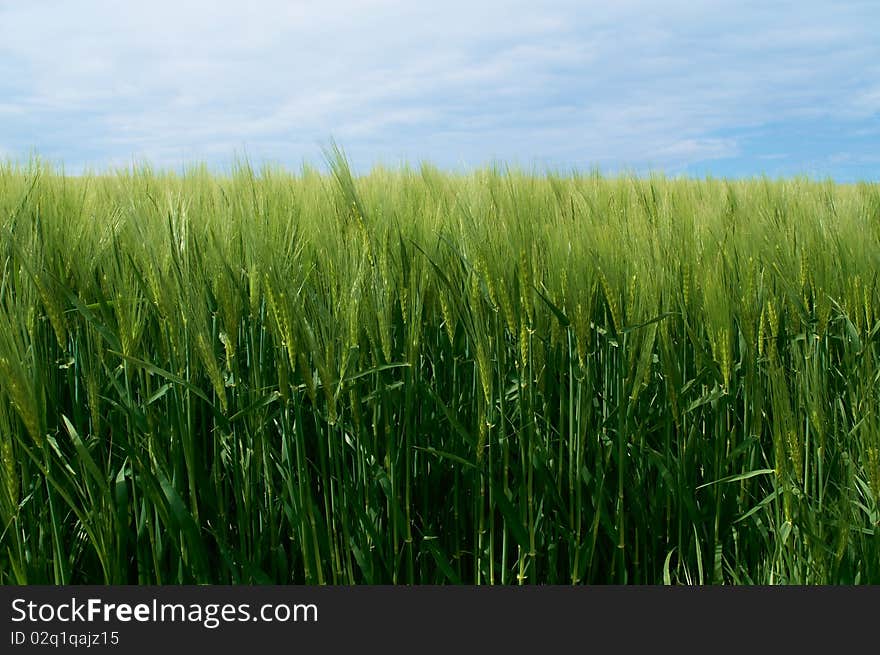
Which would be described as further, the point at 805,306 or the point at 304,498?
the point at 805,306

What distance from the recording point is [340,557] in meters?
1.29

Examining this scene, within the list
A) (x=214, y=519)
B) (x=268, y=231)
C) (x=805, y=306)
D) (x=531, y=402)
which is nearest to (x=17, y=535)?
(x=214, y=519)

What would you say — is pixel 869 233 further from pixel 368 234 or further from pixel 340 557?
pixel 340 557

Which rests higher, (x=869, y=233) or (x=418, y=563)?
(x=869, y=233)

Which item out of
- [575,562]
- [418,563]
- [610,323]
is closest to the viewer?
[575,562]

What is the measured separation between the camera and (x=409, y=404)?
1205 millimetres

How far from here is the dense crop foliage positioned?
1.18 m

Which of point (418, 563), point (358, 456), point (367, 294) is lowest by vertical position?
point (418, 563)

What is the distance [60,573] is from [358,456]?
1.68ft

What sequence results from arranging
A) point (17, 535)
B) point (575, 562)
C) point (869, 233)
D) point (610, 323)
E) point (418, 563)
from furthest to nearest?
1. point (869, 233)
2. point (610, 323)
3. point (418, 563)
4. point (575, 562)
5. point (17, 535)

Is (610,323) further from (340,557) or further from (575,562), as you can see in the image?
(340,557)

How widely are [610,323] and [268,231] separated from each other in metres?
0.70

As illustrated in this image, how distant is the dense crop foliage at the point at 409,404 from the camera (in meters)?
1.18

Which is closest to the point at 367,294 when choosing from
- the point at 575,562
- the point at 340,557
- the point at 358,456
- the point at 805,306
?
the point at 358,456
